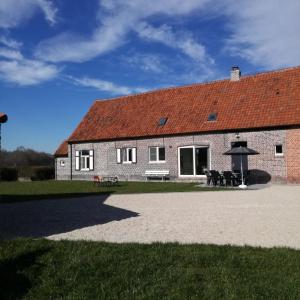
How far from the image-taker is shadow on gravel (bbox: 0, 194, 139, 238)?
995 cm

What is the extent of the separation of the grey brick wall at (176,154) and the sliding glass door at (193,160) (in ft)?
1.08

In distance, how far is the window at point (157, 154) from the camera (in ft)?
96.1

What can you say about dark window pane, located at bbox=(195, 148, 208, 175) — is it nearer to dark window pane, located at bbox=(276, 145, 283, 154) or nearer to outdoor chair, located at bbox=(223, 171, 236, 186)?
outdoor chair, located at bbox=(223, 171, 236, 186)

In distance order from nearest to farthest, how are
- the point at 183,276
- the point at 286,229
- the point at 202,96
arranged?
the point at 183,276, the point at 286,229, the point at 202,96

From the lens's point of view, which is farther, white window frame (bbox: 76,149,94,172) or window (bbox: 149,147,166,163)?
white window frame (bbox: 76,149,94,172)

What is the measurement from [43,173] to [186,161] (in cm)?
1760

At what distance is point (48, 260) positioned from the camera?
22.0 ft

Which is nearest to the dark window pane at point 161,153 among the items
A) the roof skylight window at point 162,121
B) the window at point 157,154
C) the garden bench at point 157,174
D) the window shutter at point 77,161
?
the window at point 157,154

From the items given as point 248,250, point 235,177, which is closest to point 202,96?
point 235,177

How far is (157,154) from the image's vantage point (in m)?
29.5

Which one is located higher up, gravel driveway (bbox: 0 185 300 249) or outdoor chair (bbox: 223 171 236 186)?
outdoor chair (bbox: 223 171 236 186)

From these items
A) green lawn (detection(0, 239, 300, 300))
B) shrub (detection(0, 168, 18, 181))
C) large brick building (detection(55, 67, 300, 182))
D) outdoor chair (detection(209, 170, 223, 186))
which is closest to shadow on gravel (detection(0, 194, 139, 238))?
green lawn (detection(0, 239, 300, 300))

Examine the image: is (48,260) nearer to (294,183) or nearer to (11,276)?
(11,276)

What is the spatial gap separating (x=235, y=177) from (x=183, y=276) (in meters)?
17.8
